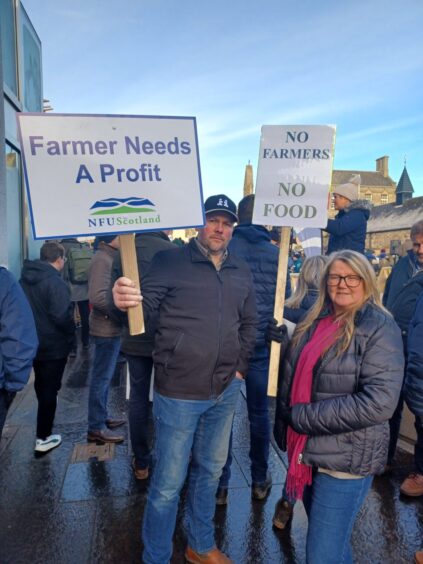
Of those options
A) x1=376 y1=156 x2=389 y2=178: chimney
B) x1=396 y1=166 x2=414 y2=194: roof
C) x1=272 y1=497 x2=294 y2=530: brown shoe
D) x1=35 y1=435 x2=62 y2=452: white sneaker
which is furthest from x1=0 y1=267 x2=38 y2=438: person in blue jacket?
x1=376 y1=156 x2=389 y2=178: chimney

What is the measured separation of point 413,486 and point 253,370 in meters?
1.62

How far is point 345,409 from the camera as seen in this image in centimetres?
201

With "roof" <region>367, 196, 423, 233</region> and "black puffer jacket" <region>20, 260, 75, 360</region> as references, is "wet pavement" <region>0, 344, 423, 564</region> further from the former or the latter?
A: "roof" <region>367, 196, 423, 233</region>

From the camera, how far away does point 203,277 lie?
2.44 m

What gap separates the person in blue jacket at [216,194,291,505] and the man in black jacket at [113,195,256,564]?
2.18 ft

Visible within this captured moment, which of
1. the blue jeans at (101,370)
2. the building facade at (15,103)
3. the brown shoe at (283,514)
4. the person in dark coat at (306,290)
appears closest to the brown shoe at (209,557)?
the brown shoe at (283,514)

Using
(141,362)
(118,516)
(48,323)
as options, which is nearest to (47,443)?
(48,323)

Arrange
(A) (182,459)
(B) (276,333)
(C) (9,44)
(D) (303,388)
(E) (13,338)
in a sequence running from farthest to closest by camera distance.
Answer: (C) (9,44) < (B) (276,333) < (E) (13,338) < (A) (182,459) < (D) (303,388)

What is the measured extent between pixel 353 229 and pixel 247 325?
2144 millimetres

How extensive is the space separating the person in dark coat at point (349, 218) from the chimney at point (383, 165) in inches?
3433

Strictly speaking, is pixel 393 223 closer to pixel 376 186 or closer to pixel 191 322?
pixel 376 186

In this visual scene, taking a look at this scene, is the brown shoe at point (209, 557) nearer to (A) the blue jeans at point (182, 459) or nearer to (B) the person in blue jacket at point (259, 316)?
(A) the blue jeans at point (182, 459)

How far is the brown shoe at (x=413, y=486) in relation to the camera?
3447 millimetres

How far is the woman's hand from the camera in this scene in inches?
87.8
